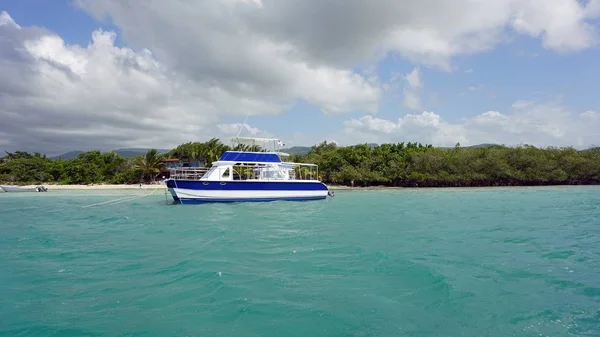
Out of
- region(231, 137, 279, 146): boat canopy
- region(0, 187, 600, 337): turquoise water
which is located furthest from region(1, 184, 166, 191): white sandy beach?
region(0, 187, 600, 337): turquoise water

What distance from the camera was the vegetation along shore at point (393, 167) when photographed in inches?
1960

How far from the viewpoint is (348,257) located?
8820mm

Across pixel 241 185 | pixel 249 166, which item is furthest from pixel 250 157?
pixel 241 185

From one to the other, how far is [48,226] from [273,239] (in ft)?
33.3

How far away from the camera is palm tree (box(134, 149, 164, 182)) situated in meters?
49.2

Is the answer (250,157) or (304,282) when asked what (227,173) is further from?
(304,282)

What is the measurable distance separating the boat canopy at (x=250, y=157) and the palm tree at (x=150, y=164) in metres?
27.9

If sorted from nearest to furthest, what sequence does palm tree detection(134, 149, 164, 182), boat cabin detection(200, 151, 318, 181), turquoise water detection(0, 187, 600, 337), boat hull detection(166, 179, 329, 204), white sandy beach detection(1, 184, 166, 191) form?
turquoise water detection(0, 187, 600, 337) < boat hull detection(166, 179, 329, 204) < boat cabin detection(200, 151, 318, 181) < white sandy beach detection(1, 184, 166, 191) < palm tree detection(134, 149, 164, 182)

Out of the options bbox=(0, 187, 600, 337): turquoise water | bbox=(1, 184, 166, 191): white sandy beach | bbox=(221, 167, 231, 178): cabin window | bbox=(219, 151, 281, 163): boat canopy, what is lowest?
bbox=(0, 187, 600, 337): turquoise water

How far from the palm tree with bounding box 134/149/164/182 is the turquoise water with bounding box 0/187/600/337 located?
37.4 meters

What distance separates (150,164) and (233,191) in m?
29.7

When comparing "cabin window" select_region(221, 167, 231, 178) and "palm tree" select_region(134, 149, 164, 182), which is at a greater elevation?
"palm tree" select_region(134, 149, 164, 182)

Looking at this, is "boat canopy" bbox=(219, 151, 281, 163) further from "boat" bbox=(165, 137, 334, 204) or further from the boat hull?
the boat hull

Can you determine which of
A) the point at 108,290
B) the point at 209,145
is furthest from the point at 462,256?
the point at 209,145
